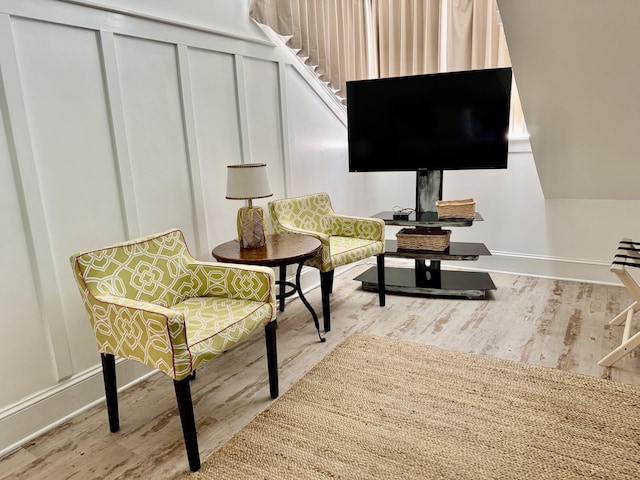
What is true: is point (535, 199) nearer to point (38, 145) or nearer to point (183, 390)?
point (183, 390)

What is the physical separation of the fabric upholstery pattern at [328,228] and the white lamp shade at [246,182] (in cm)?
56

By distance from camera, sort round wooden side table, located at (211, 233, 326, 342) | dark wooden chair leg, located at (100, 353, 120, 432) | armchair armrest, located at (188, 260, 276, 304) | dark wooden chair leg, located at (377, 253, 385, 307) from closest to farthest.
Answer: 1. dark wooden chair leg, located at (100, 353, 120, 432)
2. armchair armrest, located at (188, 260, 276, 304)
3. round wooden side table, located at (211, 233, 326, 342)
4. dark wooden chair leg, located at (377, 253, 385, 307)

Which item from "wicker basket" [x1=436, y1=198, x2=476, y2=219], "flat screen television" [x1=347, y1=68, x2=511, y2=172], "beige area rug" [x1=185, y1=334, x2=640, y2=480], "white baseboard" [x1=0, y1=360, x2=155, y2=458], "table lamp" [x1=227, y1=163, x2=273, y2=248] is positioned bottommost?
"beige area rug" [x1=185, y1=334, x2=640, y2=480]

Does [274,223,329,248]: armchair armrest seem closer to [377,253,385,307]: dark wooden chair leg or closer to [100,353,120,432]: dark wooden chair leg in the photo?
[377,253,385,307]: dark wooden chair leg

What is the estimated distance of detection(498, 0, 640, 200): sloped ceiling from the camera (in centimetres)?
211

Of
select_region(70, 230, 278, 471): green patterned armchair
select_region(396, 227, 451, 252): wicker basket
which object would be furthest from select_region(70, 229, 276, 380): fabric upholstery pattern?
select_region(396, 227, 451, 252): wicker basket

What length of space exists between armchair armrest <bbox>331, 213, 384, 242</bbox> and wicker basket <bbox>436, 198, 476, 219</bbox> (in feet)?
1.52

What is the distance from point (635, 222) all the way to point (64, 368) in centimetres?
387

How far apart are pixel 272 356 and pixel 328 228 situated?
1536 millimetres

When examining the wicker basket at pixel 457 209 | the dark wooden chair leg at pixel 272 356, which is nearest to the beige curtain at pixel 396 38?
the wicker basket at pixel 457 209

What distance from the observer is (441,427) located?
185 cm

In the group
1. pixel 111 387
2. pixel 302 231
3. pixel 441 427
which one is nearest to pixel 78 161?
pixel 111 387

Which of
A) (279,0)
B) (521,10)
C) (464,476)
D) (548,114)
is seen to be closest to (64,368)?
(464,476)

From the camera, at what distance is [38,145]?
1.91 metres
